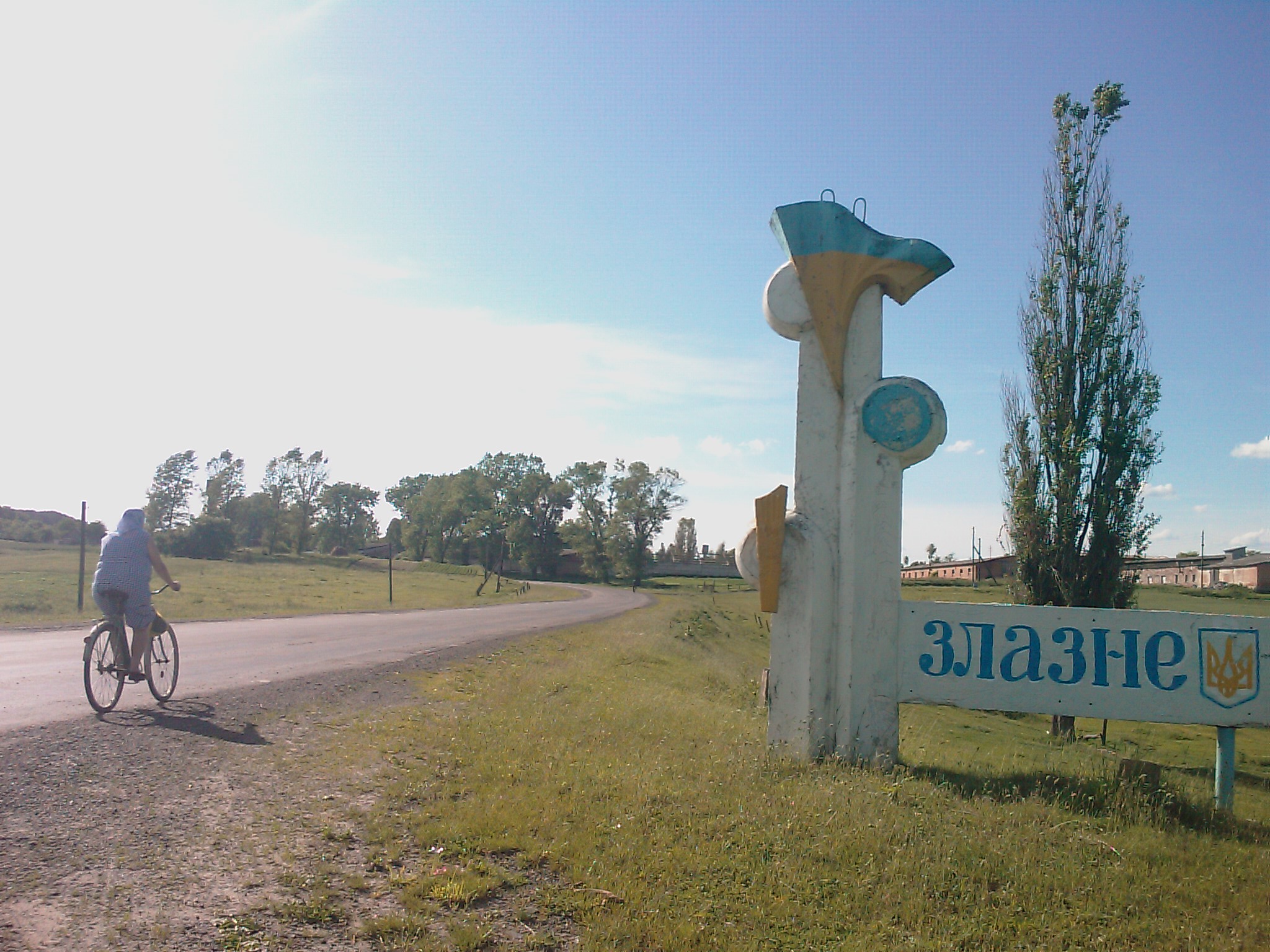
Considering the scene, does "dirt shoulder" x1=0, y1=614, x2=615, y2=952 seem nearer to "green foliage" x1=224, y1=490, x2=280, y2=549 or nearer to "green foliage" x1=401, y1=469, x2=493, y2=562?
"green foliage" x1=401, y1=469, x2=493, y2=562

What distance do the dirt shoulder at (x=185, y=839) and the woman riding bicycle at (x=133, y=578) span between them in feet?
2.44

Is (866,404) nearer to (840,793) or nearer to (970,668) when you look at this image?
(970,668)

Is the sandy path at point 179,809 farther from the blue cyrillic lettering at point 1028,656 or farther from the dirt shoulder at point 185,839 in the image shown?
the blue cyrillic lettering at point 1028,656

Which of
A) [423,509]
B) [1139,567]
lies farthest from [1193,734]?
[423,509]

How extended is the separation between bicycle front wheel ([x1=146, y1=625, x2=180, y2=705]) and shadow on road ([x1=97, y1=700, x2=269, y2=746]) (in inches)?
9.6

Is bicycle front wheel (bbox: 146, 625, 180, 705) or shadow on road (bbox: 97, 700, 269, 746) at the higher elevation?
bicycle front wheel (bbox: 146, 625, 180, 705)

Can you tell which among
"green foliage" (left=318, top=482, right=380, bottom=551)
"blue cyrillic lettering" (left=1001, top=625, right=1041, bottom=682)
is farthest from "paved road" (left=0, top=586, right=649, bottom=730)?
"green foliage" (left=318, top=482, right=380, bottom=551)

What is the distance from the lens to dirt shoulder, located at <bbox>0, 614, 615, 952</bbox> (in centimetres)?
390

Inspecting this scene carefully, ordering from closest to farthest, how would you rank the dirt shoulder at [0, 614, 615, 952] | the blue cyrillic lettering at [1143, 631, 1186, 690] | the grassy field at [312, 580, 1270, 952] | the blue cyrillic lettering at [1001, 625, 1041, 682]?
the dirt shoulder at [0, 614, 615, 952]
the grassy field at [312, 580, 1270, 952]
the blue cyrillic lettering at [1143, 631, 1186, 690]
the blue cyrillic lettering at [1001, 625, 1041, 682]

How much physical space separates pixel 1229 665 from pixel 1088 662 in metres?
1.08

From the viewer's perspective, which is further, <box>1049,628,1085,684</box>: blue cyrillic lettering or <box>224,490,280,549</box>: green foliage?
<box>224,490,280,549</box>: green foliage

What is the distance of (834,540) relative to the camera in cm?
816

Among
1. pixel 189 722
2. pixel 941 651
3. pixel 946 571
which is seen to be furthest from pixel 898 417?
pixel 946 571

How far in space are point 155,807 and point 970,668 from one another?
6373 mm
